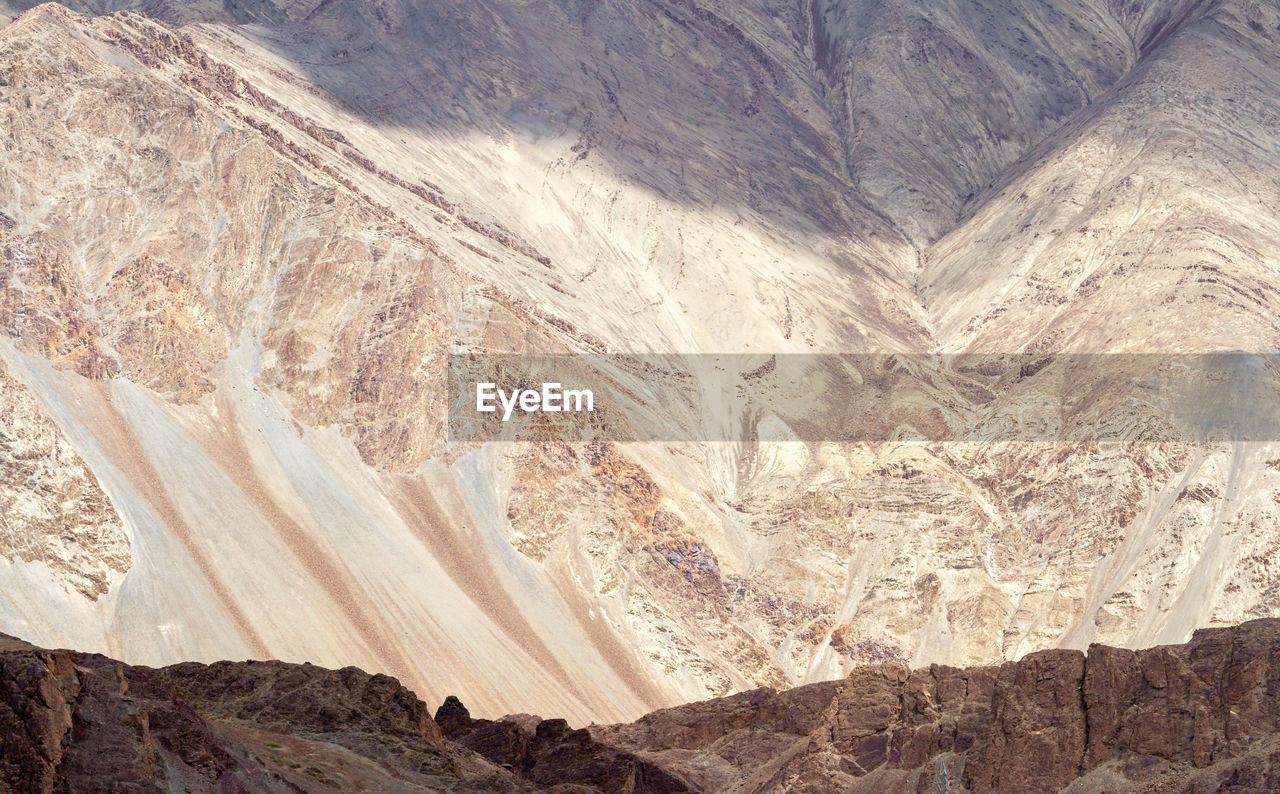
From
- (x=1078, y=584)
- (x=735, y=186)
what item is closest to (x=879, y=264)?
(x=735, y=186)

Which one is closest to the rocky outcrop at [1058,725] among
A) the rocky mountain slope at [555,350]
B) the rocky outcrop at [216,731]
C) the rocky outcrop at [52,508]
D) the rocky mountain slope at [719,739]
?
the rocky mountain slope at [719,739]

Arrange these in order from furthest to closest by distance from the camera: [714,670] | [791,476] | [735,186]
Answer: [735,186] < [791,476] < [714,670]

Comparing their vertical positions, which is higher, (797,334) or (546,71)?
(546,71)

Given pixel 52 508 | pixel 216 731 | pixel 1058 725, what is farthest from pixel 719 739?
pixel 52 508

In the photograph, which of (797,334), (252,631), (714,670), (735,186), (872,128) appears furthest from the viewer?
(872,128)

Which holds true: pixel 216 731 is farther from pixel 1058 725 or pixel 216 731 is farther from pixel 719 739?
pixel 719 739

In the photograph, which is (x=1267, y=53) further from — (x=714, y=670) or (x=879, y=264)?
(x=714, y=670)
